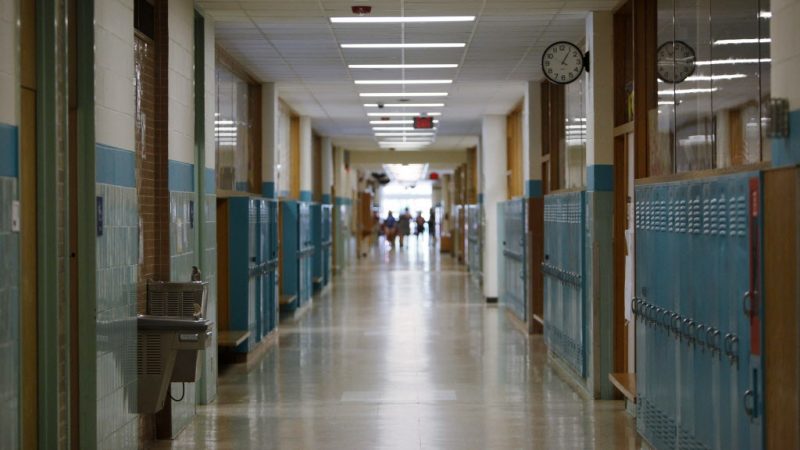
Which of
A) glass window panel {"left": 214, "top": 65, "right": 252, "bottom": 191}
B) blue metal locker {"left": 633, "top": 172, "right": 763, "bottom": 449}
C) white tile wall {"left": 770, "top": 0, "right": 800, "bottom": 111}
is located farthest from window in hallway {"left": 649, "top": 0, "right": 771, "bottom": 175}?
glass window panel {"left": 214, "top": 65, "right": 252, "bottom": 191}

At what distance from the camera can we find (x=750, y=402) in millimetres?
4191

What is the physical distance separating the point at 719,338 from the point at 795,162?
111 centimetres

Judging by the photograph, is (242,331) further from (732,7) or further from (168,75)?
(732,7)

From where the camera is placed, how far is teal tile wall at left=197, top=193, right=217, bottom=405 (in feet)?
25.6

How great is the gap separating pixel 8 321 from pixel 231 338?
550 centimetres

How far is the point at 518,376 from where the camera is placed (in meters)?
9.16

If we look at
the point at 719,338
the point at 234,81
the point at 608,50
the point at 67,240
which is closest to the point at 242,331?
the point at 234,81

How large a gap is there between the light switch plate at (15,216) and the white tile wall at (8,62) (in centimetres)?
35

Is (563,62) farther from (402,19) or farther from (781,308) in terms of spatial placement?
(781,308)

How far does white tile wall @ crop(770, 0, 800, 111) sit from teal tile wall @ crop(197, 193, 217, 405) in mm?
4833

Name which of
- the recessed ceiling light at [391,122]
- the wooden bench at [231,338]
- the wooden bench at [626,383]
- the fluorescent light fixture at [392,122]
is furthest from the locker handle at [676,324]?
the recessed ceiling light at [391,122]

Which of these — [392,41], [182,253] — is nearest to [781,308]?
[182,253]

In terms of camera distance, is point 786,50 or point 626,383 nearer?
point 786,50

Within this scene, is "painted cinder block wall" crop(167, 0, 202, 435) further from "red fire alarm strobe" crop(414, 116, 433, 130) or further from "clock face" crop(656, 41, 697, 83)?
"red fire alarm strobe" crop(414, 116, 433, 130)
